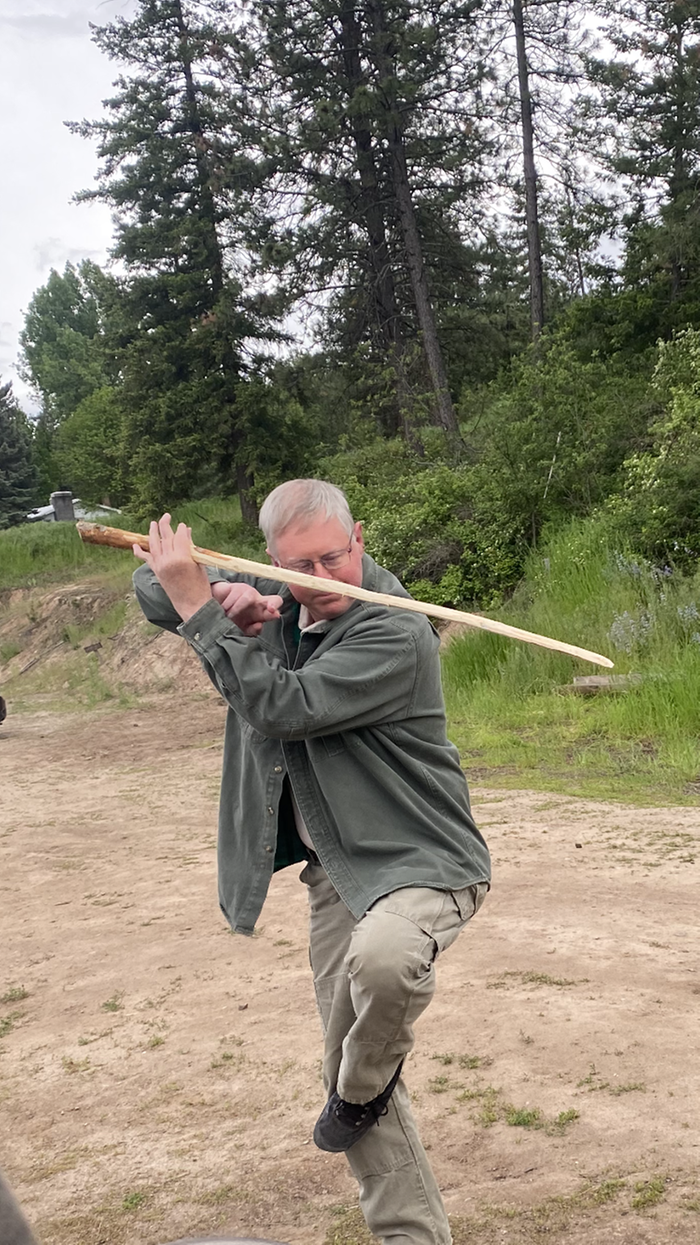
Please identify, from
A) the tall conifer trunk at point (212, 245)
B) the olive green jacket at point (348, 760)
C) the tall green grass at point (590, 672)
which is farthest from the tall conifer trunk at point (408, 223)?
the olive green jacket at point (348, 760)

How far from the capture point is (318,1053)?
418 cm

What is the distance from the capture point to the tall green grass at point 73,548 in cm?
2347

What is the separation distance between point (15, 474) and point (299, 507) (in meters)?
42.1

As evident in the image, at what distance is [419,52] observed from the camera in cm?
2033

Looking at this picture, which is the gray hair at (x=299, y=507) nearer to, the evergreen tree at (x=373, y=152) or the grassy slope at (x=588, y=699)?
the grassy slope at (x=588, y=699)

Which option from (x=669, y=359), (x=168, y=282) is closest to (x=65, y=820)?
(x=669, y=359)

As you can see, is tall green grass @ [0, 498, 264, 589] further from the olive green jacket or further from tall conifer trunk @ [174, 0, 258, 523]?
the olive green jacket

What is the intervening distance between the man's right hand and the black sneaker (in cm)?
113

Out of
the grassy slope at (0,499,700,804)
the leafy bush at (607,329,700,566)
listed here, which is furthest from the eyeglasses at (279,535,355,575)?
the leafy bush at (607,329,700,566)

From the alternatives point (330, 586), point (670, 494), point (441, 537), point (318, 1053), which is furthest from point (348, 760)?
point (441, 537)

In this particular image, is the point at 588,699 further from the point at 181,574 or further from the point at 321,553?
the point at 181,574

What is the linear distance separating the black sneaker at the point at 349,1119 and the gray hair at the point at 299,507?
4.37 ft

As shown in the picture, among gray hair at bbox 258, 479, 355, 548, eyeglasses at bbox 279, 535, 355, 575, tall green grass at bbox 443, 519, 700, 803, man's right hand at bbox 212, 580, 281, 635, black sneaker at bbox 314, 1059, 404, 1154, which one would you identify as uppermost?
gray hair at bbox 258, 479, 355, 548

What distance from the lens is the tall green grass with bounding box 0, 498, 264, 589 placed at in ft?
77.0
